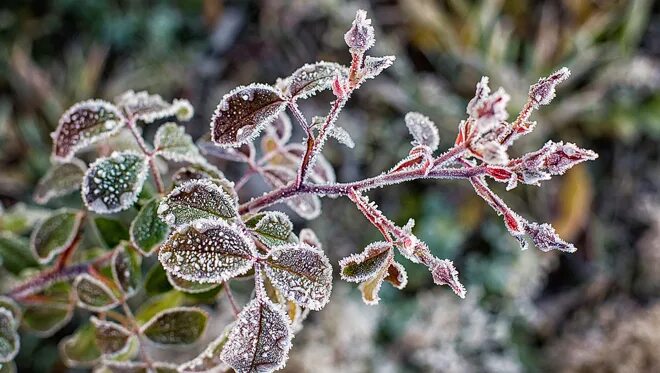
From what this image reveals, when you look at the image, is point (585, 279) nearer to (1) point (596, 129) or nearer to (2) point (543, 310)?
(2) point (543, 310)

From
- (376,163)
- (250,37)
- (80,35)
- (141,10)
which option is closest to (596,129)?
(376,163)

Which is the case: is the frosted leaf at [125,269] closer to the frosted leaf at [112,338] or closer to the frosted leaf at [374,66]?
the frosted leaf at [112,338]

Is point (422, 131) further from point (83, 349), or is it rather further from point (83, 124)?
point (83, 349)

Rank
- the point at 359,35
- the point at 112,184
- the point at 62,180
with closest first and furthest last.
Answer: the point at 359,35, the point at 112,184, the point at 62,180

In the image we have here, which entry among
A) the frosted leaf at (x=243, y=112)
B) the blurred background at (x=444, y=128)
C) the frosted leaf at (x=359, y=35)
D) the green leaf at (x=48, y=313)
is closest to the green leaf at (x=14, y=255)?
the green leaf at (x=48, y=313)

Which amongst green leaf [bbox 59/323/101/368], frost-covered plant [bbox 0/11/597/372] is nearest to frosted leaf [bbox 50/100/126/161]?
frost-covered plant [bbox 0/11/597/372]

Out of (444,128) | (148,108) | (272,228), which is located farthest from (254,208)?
(444,128)

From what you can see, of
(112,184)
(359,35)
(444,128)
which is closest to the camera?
(359,35)
